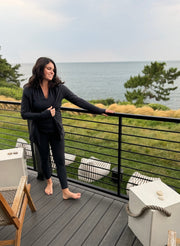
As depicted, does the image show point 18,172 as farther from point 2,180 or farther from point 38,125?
point 38,125

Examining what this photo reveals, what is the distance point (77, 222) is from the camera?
72.1 inches

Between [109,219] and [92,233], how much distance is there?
0.77 ft

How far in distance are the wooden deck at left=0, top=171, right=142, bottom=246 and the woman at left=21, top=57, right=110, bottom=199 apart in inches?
20.5

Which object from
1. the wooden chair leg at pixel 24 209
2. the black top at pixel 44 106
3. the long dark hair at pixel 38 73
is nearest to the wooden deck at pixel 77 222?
the wooden chair leg at pixel 24 209

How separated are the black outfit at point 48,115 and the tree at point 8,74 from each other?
60.8 ft

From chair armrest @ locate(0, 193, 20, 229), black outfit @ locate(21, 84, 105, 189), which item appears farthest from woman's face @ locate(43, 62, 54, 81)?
chair armrest @ locate(0, 193, 20, 229)

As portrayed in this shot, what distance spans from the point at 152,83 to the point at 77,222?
1541 centimetres

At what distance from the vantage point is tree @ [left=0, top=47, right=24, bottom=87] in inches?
720

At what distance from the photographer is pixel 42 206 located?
206 cm

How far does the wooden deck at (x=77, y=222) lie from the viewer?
1637 millimetres

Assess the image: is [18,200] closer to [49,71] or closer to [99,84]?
[49,71]

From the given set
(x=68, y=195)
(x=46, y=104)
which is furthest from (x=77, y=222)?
(x=46, y=104)

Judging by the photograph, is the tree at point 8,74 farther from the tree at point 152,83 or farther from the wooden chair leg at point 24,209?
the wooden chair leg at point 24,209

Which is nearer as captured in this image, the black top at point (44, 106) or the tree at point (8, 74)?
the black top at point (44, 106)
